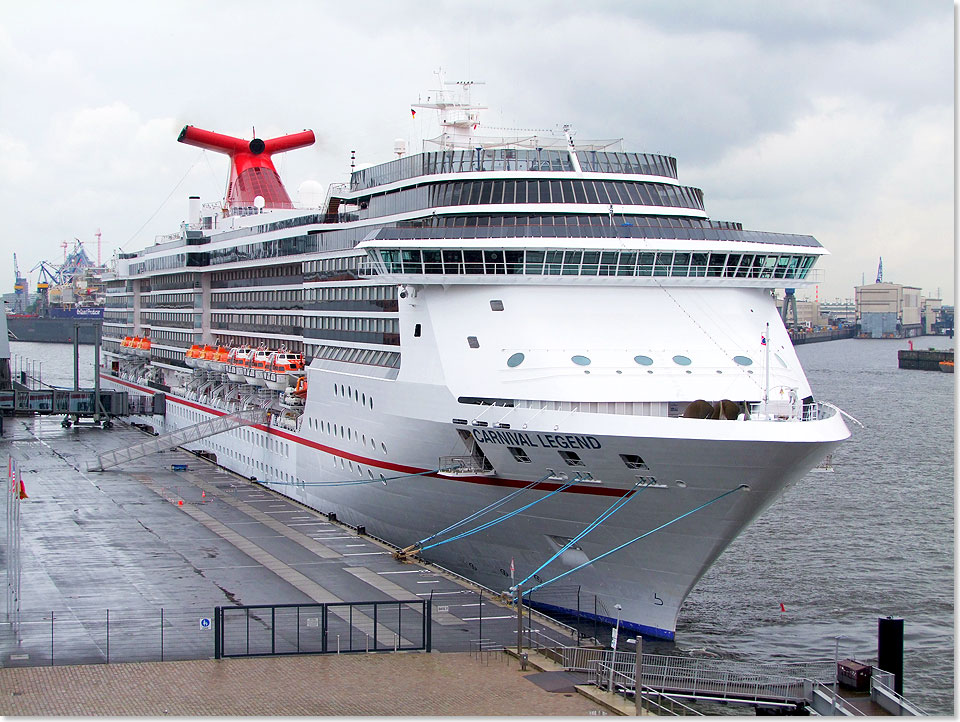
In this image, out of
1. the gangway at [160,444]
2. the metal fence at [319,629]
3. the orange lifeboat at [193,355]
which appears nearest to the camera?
the metal fence at [319,629]

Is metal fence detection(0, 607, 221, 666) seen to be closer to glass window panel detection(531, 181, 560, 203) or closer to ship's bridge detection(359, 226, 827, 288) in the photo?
ship's bridge detection(359, 226, 827, 288)

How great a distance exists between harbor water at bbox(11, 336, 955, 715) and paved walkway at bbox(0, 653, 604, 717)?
778 centimetres

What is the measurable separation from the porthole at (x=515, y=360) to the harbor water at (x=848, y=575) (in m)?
7.28

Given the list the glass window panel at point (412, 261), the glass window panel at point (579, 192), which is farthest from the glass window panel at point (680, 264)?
the glass window panel at point (412, 261)

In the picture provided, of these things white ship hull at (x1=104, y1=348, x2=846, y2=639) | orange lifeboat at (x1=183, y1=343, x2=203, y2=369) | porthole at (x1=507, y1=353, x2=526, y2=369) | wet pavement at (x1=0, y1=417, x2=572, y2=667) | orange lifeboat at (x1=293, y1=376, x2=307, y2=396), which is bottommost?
wet pavement at (x1=0, y1=417, x2=572, y2=667)

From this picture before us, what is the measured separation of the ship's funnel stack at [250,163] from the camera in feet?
181

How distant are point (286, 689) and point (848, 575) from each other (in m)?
23.6

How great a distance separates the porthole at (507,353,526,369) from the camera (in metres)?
24.3

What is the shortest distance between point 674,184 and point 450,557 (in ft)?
37.8

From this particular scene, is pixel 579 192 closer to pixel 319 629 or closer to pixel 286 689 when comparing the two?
pixel 319 629

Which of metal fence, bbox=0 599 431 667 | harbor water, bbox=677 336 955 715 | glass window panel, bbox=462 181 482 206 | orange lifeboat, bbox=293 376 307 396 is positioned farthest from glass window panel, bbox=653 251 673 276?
orange lifeboat, bbox=293 376 307 396

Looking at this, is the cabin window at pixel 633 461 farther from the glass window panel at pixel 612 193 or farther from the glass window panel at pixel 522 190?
the glass window panel at pixel 522 190

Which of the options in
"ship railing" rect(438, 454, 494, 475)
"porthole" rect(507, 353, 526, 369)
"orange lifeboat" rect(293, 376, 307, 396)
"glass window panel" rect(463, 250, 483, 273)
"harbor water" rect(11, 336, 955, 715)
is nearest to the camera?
"porthole" rect(507, 353, 526, 369)

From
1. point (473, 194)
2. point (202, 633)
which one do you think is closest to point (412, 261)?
point (473, 194)
